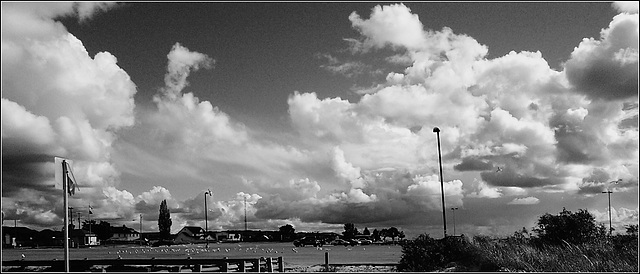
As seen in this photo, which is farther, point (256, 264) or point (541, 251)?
point (541, 251)

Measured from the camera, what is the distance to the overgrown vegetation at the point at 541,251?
2636cm

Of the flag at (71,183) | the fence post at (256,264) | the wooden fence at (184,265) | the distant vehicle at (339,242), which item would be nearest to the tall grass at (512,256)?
the wooden fence at (184,265)

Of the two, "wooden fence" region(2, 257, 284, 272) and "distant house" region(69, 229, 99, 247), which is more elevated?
"wooden fence" region(2, 257, 284, 272)

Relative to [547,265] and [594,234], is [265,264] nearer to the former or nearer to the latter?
[547,265]

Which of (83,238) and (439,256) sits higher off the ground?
(439,256)

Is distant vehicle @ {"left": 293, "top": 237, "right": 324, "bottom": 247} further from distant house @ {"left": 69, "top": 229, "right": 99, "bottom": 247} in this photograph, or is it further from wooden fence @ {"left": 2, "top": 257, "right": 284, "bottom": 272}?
wooden fence @ {"left": 2, "top": 257, "right": 284, "bottom": 272}

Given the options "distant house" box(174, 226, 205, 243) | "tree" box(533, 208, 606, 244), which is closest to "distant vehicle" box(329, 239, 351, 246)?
"distant house" box(174, 226, 205, 243)

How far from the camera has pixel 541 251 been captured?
1200 inches

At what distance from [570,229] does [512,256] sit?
8.65 m

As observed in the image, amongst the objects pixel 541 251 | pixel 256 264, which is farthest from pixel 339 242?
pixel 256 264

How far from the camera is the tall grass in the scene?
2603 centimetres

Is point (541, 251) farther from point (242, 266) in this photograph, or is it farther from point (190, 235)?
point (190, 235)

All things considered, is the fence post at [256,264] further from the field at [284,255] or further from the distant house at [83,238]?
the distant house at [83,238]

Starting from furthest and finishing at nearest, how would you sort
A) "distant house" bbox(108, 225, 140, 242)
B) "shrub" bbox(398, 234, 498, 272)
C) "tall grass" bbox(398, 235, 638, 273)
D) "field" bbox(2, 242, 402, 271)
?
"distant house" bbox(108, 225, 140, 242) → "field" bbox(2, 242, 402, 271) → "shrub" bbox(398, 234, 498, 272) → "tall grass" bbox(398, 235, 638, 273)
